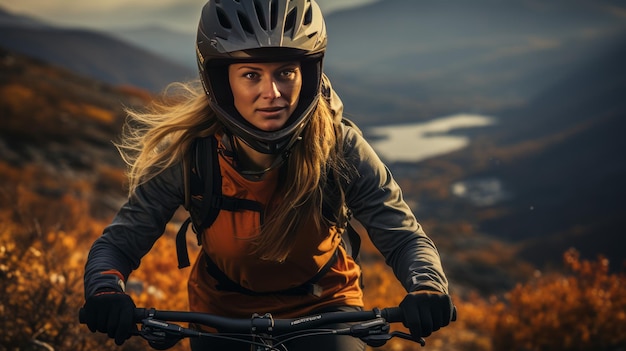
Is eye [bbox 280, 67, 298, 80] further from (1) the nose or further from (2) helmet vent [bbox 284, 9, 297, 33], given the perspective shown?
(2) helmet vent [bbox 284, 9, 297, 33]

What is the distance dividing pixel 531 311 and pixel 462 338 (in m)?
1.35

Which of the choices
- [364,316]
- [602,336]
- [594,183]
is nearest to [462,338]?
[602,336]

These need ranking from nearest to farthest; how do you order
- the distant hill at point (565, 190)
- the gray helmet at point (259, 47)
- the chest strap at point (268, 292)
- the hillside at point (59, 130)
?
1. the gray helmet at point (259, 47)
2. the chest strap at point (268, 292)
3. the hillside at point (59, 130)
4. the distant hill at point (565, 190)

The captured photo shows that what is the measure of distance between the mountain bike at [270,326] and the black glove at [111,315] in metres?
0.04

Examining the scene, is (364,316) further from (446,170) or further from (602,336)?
(446,170)

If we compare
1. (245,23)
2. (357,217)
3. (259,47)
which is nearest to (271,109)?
(259,47)

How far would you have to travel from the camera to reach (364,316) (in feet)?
7.85

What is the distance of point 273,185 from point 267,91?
19.9 inches

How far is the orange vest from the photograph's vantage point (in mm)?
2918

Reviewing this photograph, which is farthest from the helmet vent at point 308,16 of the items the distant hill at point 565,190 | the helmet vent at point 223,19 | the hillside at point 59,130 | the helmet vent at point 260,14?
the distant hill at point 565,190

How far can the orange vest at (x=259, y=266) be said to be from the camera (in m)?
2.92

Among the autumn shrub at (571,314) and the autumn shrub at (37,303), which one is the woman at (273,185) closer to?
the autumn shrub at (37,303)

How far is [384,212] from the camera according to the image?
2902mm

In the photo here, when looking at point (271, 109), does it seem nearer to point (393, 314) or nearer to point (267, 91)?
point (267, 91)
